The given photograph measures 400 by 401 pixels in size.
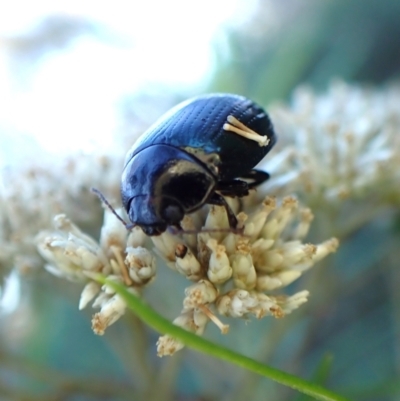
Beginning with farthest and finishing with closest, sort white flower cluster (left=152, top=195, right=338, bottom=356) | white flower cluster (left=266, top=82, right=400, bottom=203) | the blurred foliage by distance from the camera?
1. the blurred foliage
2. white flower cluster (left=266, top=82, right=400, bottom=203)
3. white flower cluster (left=152, top=195, right=338, bottom=356)

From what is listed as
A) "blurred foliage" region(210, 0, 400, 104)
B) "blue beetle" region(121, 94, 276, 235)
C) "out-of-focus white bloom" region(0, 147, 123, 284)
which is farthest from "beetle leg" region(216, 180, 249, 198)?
"blurred foliage" region(210, 0, 400, 104)

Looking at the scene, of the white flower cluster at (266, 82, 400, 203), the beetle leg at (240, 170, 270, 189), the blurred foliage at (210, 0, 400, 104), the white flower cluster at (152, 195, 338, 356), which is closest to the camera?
the white flower cluster at (152, 195, 338, 356)

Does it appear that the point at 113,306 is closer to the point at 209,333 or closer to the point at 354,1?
the point at 209,333

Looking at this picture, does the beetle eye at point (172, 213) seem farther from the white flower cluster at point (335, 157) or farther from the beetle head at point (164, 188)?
the white flower cluster at point (335, 157)

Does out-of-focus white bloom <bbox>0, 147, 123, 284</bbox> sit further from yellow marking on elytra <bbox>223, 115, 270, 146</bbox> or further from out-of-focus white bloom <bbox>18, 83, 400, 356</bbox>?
yellow marking on elytra <bbox>223, 115, 270, 146</bbox>

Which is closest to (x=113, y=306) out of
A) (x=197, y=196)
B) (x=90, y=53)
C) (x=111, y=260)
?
(x=111, y=260)

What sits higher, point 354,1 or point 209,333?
point 354,1
